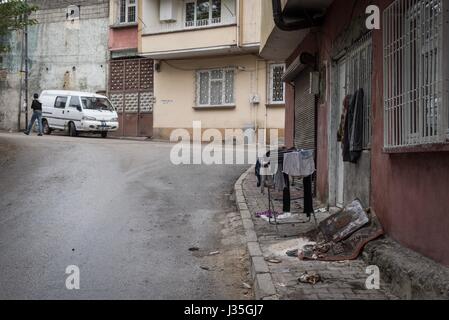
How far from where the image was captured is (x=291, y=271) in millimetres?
5773

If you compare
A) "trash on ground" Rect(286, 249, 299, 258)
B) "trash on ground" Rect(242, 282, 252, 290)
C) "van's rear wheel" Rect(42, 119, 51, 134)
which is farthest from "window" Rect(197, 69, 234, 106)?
"trash on ground" Rect(242, 282, 252, 290)

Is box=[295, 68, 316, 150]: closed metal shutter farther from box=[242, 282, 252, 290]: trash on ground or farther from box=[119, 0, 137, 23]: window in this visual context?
box=[119, 0, 137, 23]: window

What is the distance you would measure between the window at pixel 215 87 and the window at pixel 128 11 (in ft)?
16.0

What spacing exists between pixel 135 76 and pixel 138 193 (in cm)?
1699

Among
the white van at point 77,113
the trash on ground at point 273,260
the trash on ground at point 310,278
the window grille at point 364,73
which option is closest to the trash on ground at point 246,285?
the trash on ground at point 273,260

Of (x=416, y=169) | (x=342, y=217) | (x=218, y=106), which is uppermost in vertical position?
(x=218, y=106)

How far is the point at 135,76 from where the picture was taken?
2716cm

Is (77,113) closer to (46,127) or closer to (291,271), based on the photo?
(46,127)

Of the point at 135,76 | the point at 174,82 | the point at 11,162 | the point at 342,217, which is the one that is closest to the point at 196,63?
the point at 174,82

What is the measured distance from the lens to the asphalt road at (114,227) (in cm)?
573

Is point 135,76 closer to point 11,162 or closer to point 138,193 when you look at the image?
point 11,162

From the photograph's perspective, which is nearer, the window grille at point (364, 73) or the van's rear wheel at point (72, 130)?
the window grille at point (364, 73)

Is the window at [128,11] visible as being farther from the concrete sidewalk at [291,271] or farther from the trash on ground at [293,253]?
the trash on ground at [293,253]

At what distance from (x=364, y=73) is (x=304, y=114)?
448 cm
